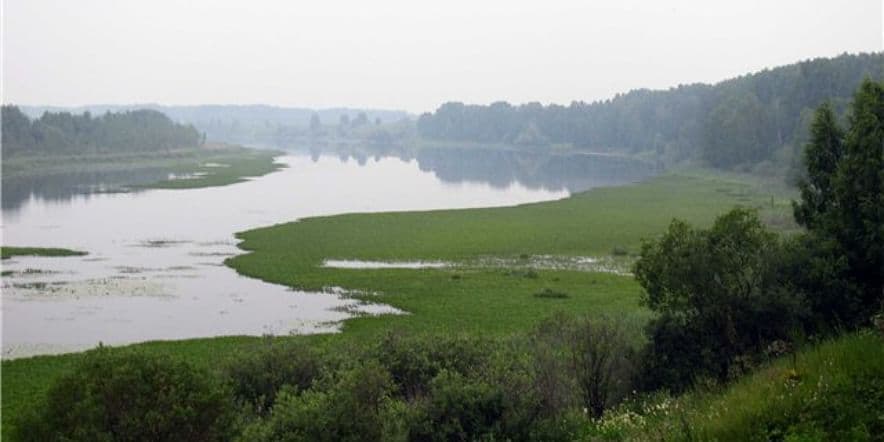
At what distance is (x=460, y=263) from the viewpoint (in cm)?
5825

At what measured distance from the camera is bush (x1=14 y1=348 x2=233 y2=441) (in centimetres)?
1329

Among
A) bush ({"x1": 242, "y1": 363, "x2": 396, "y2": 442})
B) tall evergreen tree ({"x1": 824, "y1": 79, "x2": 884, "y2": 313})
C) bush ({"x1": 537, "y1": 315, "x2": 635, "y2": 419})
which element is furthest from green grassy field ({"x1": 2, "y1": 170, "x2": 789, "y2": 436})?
bush ({"x1": 242, "y1": 363, "x2": 396, "y2": 442})

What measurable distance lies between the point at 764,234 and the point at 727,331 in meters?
3.89

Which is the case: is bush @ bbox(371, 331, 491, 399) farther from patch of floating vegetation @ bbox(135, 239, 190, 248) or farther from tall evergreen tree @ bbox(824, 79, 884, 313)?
patch of floating vegetation @ bbox(135, 239, 190, 248)

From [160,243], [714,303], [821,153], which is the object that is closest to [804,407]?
[714,303]

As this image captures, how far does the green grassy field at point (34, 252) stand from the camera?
2288 inches

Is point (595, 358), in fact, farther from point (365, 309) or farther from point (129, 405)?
point (365, 309)

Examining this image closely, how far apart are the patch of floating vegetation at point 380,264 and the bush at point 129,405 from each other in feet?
137

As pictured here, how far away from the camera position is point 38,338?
37.2m

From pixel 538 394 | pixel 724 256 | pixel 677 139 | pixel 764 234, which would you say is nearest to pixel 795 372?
pixel 538 394

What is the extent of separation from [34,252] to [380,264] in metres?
26.6

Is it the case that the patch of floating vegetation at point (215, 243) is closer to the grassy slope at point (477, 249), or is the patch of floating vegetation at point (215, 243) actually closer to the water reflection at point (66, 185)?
the grassy slope at point (477, 249)

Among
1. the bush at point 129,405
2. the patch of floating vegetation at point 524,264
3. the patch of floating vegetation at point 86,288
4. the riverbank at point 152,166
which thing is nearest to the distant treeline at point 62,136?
the riverbank at point 152,166

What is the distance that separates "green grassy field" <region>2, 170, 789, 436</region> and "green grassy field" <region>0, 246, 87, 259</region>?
13347 millimetres
